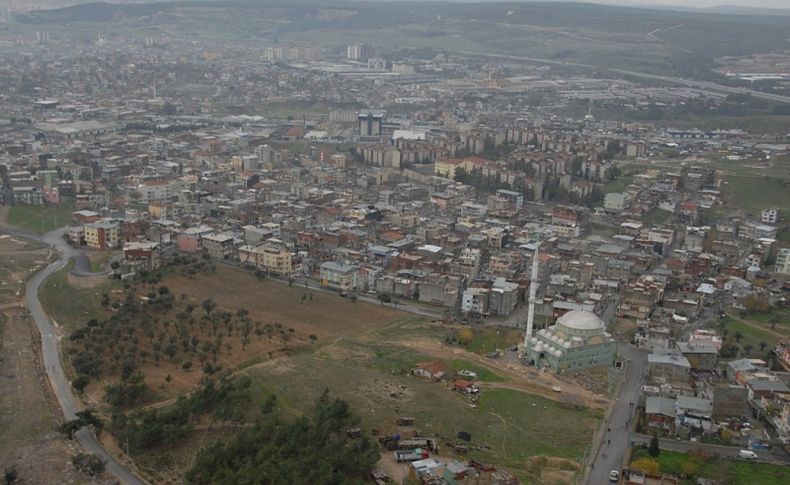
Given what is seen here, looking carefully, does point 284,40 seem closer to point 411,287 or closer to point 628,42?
point 628,42

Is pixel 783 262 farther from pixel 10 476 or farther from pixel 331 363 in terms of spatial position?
pixel 10 476

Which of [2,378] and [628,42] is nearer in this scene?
[2,378]

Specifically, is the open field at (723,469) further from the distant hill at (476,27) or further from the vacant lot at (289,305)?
the distant hill at (476,27)

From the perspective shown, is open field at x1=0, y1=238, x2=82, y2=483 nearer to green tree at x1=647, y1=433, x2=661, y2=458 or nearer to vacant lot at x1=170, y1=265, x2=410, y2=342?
vacant lot at x1=170, y1=265, x2=410, y2=342

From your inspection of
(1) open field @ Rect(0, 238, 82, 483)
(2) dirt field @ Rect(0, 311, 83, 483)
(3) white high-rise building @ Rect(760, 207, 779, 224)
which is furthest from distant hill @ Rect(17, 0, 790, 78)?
(2) dirt field @ Rect(0, 311, 83, 483)

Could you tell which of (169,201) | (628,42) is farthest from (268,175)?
(628,42)

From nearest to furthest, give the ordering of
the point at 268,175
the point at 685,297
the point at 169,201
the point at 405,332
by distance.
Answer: the point at 405,332 → the point at 685,297 → the point at 169,201 → the point at 268,175

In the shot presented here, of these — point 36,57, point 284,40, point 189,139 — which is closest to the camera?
point 189,139
